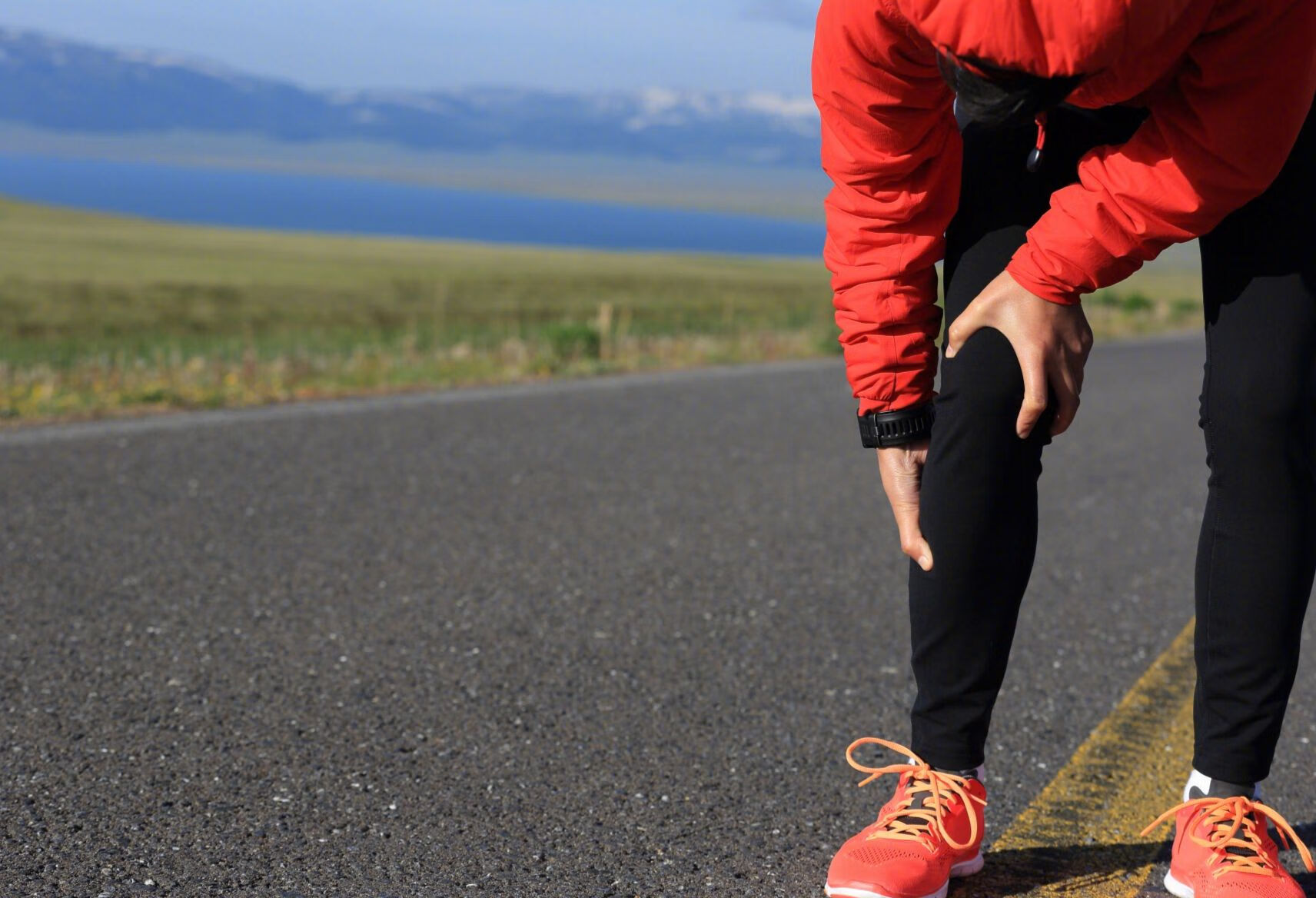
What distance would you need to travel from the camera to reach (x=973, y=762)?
2.00 meters

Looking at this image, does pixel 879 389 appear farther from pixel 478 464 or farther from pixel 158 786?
pixel 478 464

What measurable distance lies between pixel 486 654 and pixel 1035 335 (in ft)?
5.68

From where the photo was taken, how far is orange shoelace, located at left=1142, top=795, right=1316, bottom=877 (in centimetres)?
190

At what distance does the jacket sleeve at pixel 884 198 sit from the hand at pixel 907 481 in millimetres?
73

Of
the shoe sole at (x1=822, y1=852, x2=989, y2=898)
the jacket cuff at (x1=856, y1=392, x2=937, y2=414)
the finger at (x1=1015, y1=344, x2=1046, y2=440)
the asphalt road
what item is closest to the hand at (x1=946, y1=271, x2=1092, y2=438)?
the finger at (x1=1015, y1=344, x2=1046, y2=440)

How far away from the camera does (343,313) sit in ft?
105

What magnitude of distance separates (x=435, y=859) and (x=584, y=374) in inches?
262

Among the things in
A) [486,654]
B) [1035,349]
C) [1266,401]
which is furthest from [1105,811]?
[486,654]

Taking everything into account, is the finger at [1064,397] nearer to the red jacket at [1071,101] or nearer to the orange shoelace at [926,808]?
the red jacket at [1071,101]

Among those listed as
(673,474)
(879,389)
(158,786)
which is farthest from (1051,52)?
(673,474)

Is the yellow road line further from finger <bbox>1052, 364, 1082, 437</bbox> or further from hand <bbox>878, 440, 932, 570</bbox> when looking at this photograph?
finger <bbox>1052, 364, 1082, 437</bbox>

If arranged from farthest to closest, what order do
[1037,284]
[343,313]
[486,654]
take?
1. [343,313]
2. [486,654]
3. [1037,284]

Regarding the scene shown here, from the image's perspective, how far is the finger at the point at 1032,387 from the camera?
180 cm

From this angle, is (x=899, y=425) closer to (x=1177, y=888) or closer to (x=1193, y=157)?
(x=1193, y=157)
